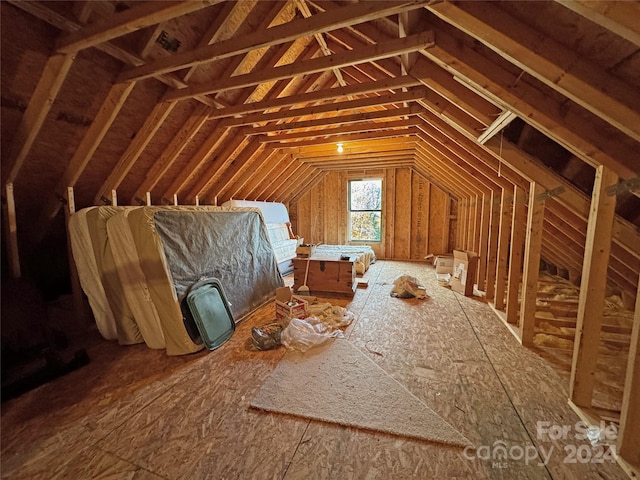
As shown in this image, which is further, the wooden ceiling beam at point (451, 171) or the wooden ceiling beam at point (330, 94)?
the wooden ceiling beam at point (451, 171)

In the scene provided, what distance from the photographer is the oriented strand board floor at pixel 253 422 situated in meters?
1.29

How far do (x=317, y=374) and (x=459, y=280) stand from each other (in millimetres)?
3179

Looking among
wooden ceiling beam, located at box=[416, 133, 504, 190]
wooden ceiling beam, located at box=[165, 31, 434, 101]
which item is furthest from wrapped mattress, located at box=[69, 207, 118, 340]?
wooden ceiling beam, located at box=[416, 133, 504, 190]

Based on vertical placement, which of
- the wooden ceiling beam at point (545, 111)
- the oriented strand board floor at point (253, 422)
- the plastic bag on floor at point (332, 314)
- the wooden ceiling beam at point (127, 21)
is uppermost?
the wooden ceiling beam at point (127, 21)

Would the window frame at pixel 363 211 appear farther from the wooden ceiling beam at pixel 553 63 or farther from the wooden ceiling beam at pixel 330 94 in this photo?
the wooden ceiling beam at pixel 553 63

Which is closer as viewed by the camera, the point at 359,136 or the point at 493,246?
the point at 493,246

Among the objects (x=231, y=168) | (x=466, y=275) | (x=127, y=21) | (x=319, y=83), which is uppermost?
(x=319, y=83)

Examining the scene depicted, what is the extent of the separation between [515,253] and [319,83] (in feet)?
12.4

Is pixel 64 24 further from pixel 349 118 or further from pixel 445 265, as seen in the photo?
pixel 445 265

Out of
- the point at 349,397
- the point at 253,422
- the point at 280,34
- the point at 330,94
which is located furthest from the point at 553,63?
the point at 253,422

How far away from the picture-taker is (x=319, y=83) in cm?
422

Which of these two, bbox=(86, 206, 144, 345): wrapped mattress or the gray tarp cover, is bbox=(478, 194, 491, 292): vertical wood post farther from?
bbox=(86, 206, 144, 345): wrapped mattress

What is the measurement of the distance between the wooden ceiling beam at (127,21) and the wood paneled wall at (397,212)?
19.6 feet

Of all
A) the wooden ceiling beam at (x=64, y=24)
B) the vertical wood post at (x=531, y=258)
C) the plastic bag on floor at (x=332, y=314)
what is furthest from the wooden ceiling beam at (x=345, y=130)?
the plastic bag on floor at (x=332, y=314)
